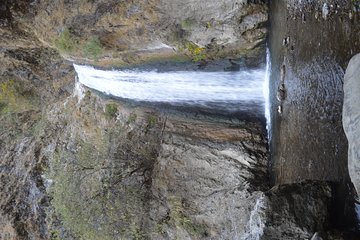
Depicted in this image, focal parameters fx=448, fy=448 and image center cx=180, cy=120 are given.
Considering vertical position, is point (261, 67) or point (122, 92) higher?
point (261, 67)

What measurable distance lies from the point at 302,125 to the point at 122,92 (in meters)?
3.12

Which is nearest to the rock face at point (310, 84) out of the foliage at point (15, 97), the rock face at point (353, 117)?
the rock face at point (353, 117)

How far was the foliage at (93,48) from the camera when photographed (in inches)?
224

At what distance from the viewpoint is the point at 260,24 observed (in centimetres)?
476

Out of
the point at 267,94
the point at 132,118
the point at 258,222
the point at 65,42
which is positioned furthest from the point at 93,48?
the point at 258,222

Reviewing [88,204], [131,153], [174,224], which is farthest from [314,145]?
[88,204]

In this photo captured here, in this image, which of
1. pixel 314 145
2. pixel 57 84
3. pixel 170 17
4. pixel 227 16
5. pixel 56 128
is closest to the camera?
pixel 314 145

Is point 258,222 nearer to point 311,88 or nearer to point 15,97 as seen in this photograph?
point 311,88

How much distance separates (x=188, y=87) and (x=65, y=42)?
173cm

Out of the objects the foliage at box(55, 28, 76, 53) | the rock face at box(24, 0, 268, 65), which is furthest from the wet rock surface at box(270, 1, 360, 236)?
the foliage at box(55, 28, 76, 53)

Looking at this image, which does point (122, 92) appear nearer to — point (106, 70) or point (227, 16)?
point (106, 70)

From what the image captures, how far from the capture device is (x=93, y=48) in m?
5.79

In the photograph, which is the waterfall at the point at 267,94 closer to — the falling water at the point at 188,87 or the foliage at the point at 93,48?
the falling water at the point at 188,87

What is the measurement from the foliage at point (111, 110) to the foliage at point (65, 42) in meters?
0.93
